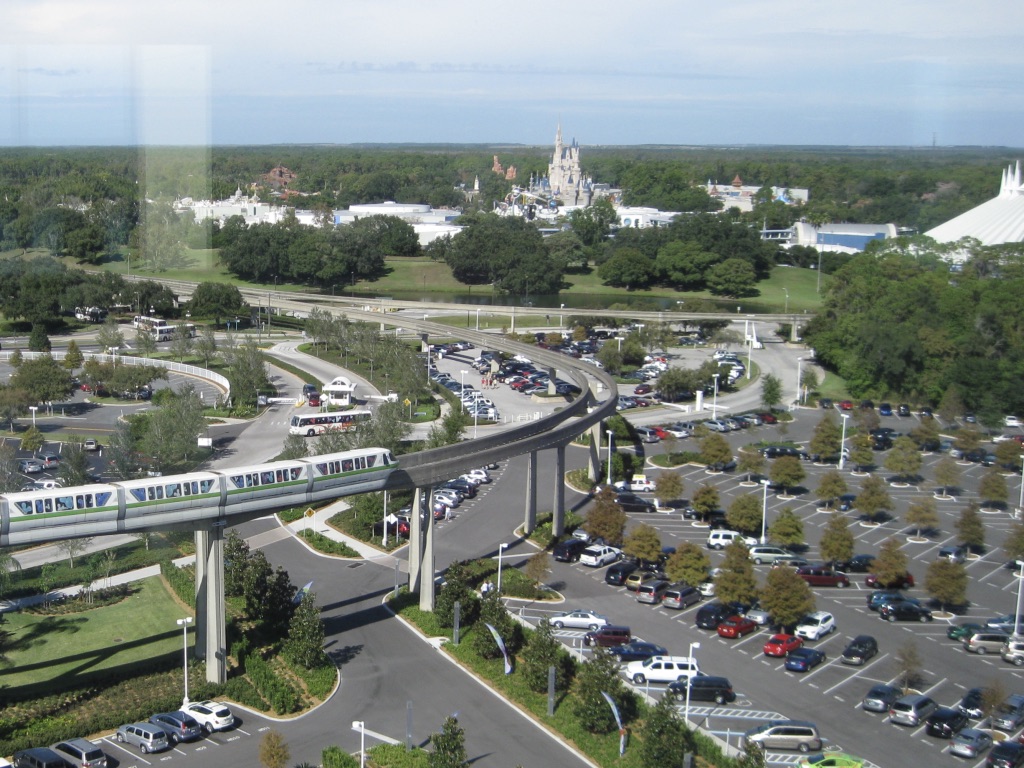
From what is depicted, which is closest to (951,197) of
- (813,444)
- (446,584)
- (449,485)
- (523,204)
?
(523,204)

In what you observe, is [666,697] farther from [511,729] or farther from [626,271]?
[626,271]

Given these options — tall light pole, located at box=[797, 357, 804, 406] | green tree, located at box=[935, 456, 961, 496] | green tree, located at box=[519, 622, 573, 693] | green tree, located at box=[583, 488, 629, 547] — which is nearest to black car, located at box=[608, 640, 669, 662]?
green tree, located at box=[519, 622, 573, 693]

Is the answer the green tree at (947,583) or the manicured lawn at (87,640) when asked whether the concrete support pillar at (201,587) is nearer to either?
the manicured lawn at (87,640)

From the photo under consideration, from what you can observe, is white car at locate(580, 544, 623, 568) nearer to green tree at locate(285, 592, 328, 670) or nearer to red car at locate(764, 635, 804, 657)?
red car at locate(764, 635, 804, 657)

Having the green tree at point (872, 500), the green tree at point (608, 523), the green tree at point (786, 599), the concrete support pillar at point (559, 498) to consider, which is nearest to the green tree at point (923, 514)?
the green tree at point (872, 500)

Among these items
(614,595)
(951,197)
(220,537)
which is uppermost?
(951,197)
